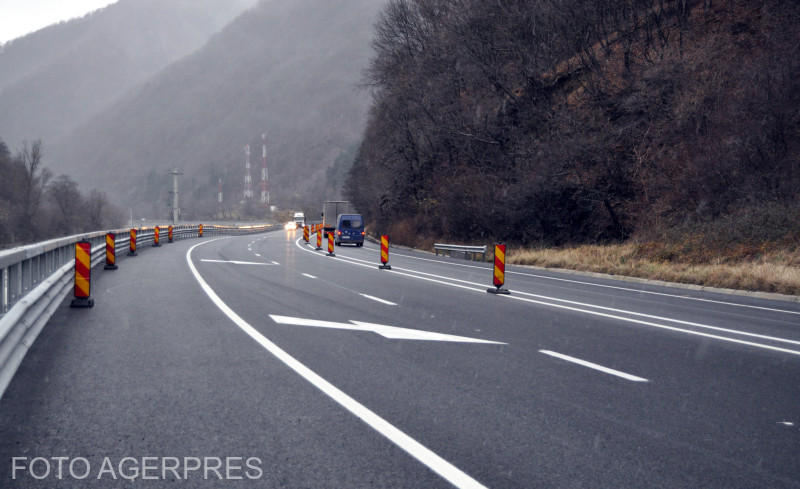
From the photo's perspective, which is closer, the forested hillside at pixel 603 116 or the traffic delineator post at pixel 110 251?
the traffic delineator post at pixel 110 251

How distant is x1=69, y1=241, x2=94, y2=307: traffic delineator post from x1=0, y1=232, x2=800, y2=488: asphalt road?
368 millimetres

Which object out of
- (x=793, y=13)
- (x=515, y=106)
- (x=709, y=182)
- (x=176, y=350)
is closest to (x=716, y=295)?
(x=709, y=182)

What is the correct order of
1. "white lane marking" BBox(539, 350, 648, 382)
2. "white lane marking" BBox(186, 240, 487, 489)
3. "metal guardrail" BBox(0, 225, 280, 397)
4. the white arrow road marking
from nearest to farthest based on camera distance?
"white lane marking" BBox(186, 240, 487, 489), "metal guardrail" BBox(0, 225, 280, 397), "white lane marking" BBox(539, 350, 648, 382), the white arrow road marking

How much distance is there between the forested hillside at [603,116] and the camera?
2295 centimetres

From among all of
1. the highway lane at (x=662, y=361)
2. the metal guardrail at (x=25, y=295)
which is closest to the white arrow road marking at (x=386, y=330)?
the highway lane at (x=662, y=361)

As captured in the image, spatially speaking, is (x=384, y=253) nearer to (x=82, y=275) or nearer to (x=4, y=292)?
(x=82, y=275)

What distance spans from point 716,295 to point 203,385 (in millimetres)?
13366

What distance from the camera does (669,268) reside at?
1967 centimetres

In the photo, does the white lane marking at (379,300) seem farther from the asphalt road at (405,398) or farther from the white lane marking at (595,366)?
the white lane marking at (595,366)

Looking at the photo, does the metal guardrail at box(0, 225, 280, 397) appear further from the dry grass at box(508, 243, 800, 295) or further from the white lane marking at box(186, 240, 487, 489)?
the dry grass at box(508, 243, 800, 295)

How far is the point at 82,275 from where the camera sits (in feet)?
38.8

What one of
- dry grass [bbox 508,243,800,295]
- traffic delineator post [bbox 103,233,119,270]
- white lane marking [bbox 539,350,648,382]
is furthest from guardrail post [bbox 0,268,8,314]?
dry grass [bbox 508,243,800,295]

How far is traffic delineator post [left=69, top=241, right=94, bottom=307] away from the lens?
37.8ft

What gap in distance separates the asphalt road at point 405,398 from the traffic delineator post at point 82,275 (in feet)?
1.21
